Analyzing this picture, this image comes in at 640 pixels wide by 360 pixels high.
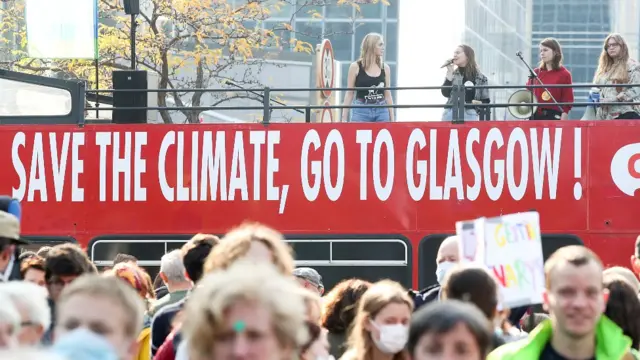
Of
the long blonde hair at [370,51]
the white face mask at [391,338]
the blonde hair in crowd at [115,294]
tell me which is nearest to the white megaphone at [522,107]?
the long blonde hair at [370,51]

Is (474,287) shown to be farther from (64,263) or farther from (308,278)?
(308,278)

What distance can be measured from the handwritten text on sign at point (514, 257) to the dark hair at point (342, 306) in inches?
30.9

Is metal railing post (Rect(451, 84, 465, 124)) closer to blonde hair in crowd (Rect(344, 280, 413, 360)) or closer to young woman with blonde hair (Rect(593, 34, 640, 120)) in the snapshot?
young woman with blonde hair (Rect(593, 34, 640, 120))

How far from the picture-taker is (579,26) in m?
73.1

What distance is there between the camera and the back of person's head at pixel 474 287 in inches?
230

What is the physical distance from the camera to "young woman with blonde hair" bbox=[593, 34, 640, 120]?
13.3 meters

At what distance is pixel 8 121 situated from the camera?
14211mm

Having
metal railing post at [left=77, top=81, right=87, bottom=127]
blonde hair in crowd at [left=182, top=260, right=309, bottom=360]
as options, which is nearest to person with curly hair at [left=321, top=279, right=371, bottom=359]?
blonde hair in crowd at [left=182, top=260, right=309, bottom=360]

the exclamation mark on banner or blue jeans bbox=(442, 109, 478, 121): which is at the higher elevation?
blue jeans bbox=(442, 109, 478, 121)

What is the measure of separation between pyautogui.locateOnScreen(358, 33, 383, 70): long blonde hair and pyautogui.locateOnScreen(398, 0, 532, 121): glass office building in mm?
9887

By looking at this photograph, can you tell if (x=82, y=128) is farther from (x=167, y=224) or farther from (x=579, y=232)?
(x=579, y=232)

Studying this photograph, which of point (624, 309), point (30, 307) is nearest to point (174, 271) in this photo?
point (624, 309)

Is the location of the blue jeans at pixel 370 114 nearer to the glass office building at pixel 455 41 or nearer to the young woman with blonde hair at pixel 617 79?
the young woman with blonde hair at pixel 617 79

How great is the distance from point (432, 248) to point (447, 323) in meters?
9.08
